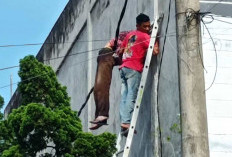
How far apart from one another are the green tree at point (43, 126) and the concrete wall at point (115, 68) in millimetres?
834

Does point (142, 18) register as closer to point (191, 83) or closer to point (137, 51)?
point (137, 51)

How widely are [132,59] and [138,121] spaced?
1.21 m

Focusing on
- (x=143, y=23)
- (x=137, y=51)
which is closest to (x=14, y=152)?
(x=137, y=51)

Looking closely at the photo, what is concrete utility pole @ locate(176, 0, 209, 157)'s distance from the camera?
8.37 meters

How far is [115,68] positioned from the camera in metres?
14.5

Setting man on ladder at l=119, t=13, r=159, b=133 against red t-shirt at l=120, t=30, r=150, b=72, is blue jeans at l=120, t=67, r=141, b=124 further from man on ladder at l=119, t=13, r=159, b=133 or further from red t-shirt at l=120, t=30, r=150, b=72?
red t-shirt at l=120, t=30, r=150, b=72

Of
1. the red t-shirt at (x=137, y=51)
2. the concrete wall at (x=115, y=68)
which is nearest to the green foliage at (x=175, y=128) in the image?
the concrete wall at (x=115, y=68)

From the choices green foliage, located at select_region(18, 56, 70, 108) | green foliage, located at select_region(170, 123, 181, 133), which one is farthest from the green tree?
green foliage, located at select_region(170, 123, 181, 133)

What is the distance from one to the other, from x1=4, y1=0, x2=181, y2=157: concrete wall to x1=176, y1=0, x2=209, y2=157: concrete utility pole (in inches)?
93.4

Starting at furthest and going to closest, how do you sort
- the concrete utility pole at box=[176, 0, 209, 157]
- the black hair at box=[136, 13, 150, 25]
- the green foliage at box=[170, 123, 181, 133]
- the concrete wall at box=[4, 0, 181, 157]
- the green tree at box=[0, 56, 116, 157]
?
1. the black hair at box=[136, 13, 150, 25]
2. the green tree at box=[0, 56, 116, 157]
3. the concrete wall at box=[4, 0, 181, 157]
4. the green foliage at box=[170, 123, 181, 133]
5. the concrete utility pole at box=[176, 0, 209, 157]

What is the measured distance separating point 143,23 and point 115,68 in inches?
98.0

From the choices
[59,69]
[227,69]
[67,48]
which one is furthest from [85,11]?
[227,69]

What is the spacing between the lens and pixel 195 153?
8.28m

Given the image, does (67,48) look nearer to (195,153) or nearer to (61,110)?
(61,110)
